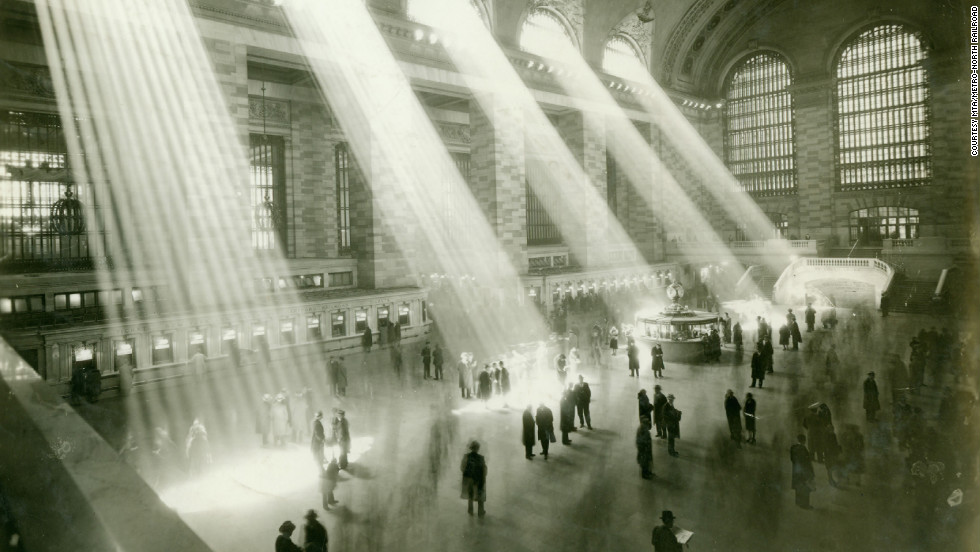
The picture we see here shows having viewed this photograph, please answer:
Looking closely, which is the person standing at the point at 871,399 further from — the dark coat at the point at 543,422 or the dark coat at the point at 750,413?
the dark coat at the point at 543,422

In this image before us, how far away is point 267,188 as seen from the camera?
82.0ft

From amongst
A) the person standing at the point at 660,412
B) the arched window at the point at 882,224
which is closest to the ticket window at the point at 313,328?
the person standing at the point at 660,412

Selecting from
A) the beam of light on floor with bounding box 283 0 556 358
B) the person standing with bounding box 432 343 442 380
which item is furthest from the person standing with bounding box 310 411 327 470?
the beam of light on floor with bounding box 283 0 556 358

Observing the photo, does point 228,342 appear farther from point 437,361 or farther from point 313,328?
point 437,361

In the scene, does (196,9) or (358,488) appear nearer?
(358,488)

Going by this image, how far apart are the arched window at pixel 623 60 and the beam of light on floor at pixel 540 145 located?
436cm

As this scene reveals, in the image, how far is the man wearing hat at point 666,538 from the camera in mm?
5703

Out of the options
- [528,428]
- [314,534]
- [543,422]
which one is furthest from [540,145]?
[314,534]

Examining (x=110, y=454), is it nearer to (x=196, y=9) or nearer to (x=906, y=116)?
(x=196, y=9)

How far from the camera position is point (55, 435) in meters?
6.06

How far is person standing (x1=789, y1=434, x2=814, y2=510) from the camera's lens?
7.45 metres

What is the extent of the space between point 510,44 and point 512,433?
62.1ft

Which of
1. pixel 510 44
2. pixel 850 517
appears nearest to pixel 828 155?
pixel 510 44

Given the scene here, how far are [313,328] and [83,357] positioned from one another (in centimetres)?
594
